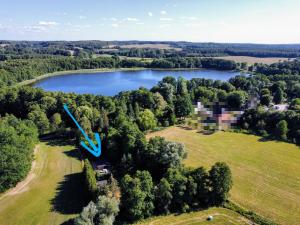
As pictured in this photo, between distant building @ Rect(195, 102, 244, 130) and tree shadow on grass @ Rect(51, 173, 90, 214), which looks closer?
tree shadow on grass @ Rect(51, 173, 90, 214)

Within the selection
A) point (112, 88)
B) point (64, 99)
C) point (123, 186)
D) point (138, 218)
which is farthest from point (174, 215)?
point (112, 88)

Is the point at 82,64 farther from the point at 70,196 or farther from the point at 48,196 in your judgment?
the point at 70,196

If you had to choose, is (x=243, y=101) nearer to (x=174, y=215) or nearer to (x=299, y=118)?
(x=299, y=118)

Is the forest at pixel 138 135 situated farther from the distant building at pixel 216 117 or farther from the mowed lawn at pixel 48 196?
the distant building at pixel 216 117

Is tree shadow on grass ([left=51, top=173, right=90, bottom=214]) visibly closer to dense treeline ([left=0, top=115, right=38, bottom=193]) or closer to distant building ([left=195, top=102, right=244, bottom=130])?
dense treeline ([left=0, top=115, right=38, bottom=193])

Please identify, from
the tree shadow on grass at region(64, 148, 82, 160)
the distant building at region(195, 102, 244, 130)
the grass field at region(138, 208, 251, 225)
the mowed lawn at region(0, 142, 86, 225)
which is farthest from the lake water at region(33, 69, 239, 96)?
the grass field at region(138, 208, 251, 225)

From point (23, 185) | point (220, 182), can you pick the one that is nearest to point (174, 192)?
point (220, 182)
